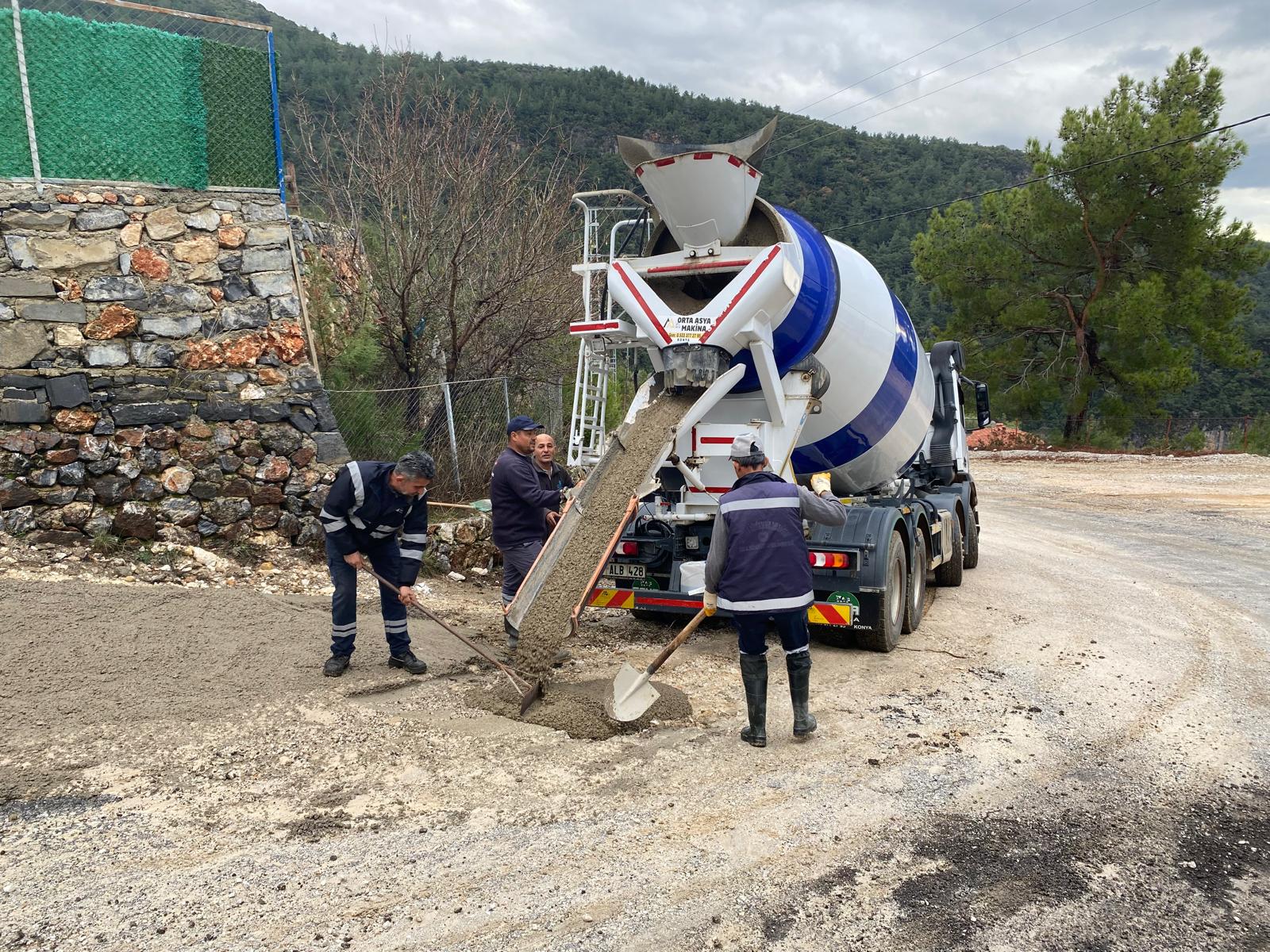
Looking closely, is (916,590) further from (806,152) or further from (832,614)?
(806,152)

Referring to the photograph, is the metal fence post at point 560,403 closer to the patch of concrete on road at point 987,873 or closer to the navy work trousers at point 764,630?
the navy work trousers at point 764,630

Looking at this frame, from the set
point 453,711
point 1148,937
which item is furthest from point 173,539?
point 1148,937

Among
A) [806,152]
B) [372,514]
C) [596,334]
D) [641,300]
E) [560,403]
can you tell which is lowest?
[372,514]

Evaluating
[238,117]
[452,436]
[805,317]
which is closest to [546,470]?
[805,317]

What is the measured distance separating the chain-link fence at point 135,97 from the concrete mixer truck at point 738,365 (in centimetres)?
382

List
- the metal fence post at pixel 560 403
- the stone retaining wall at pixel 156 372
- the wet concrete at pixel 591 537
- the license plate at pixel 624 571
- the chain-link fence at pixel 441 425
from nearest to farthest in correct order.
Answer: the wet concrete at pixel 591 537 → the license plate at pixel 624 571 → the stone retaining wall at pixel 156 372 → the chain-link fence at pixel 441 425 → the metal fence post at pixel 560 403

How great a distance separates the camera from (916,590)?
736 cm

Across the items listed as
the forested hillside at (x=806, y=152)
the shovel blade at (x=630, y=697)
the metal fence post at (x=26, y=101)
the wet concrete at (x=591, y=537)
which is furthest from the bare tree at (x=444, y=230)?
the forested hillside at (x=806, y=152)

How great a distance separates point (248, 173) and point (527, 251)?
3458 millimetres

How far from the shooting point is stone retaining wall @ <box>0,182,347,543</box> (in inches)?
295

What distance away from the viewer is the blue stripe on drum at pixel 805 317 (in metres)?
6.11

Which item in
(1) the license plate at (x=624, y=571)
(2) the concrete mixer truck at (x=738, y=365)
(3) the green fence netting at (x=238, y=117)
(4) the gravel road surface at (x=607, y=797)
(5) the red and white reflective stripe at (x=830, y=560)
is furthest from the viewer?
(3) the green fence netting at (x=238, y=117)

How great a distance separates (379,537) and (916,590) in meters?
4.33

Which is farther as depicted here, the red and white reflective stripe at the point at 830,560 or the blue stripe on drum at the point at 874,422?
the blue stripe on drum at the point at 874,422
